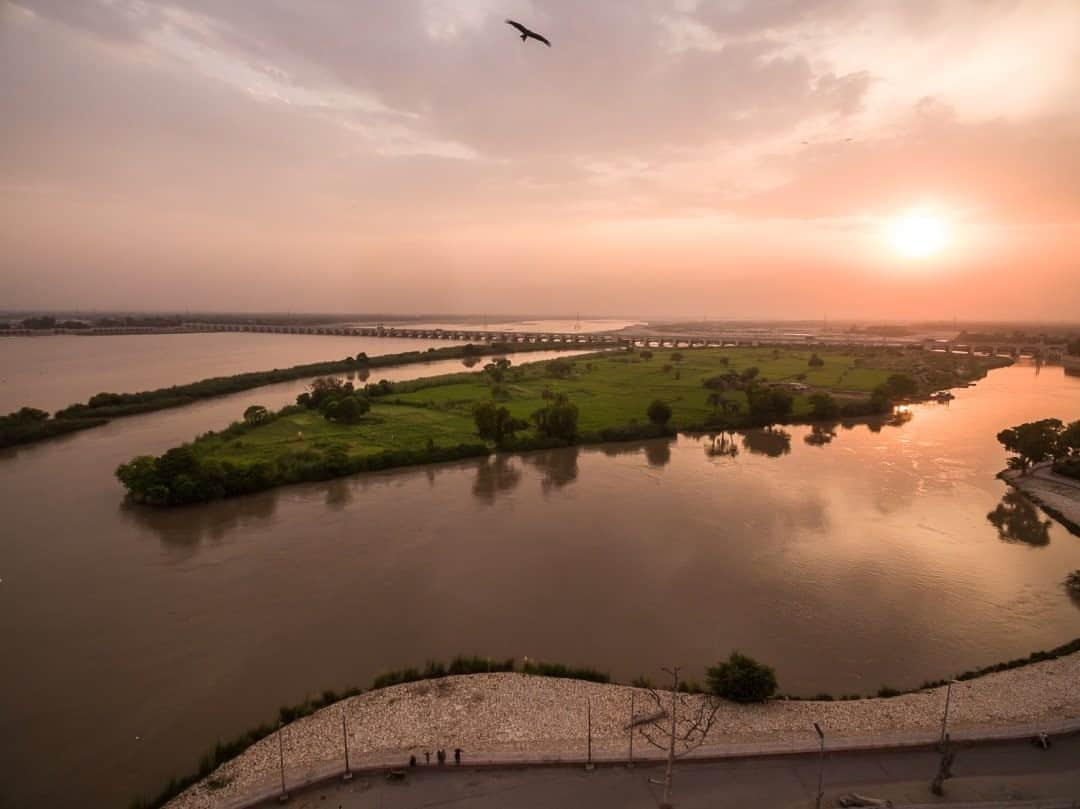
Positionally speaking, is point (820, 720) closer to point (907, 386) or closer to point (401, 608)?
point (401, 608)

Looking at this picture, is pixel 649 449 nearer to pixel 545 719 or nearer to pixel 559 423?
pixel 559 423

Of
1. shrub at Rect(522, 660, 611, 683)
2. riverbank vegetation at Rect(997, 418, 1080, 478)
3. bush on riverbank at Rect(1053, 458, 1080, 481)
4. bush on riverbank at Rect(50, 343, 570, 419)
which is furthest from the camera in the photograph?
bush on riverbank at Rect(50, 343, 570, 419)

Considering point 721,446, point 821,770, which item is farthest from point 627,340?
point 821,770

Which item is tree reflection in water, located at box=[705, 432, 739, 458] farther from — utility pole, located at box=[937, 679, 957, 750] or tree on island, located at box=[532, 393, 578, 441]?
utility pole, located at box=[937, 679, 957, 750]

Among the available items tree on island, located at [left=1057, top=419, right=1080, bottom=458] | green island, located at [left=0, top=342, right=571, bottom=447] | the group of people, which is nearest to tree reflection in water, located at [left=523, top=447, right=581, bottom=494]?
the group of people

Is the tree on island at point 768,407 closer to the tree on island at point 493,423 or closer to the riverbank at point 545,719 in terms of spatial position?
the tree on island at point 493,423

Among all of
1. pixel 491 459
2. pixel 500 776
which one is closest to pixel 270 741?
pixel 500 776
